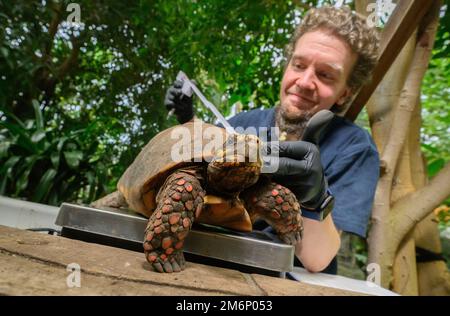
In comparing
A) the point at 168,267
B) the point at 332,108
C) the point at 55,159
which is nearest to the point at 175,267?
the point at 168,267

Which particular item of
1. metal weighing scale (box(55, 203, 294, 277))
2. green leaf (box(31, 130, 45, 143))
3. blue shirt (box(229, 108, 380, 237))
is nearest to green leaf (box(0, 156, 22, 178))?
green leaf (box(31, 130, 45, 143))

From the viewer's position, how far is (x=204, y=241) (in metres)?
0.73

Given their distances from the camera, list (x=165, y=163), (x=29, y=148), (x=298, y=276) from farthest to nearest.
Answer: (x=29, y=148)
(x=298, y=276)
(x=165, y=163)

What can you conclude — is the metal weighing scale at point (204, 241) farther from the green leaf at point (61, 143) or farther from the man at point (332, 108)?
the green leaf at point (61, 143)

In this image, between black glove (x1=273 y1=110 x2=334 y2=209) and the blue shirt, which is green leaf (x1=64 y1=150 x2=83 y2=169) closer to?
the blue shirt

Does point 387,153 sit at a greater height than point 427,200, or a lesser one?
greater

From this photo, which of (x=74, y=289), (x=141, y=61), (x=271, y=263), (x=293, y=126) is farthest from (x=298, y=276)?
(x=141, y=61)

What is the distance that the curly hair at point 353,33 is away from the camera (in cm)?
124

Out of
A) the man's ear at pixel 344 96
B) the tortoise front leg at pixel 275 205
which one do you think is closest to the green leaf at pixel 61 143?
the man's ear at pixel 344 96

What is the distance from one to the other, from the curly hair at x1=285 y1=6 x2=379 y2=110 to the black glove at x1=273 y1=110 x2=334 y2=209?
2.11ft

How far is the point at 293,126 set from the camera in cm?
125

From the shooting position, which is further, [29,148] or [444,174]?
[29,148]
